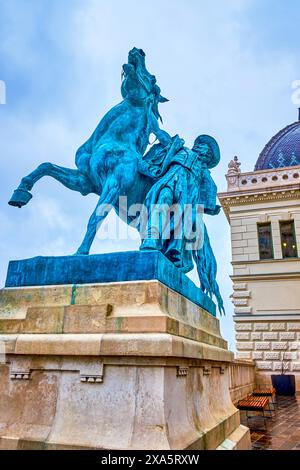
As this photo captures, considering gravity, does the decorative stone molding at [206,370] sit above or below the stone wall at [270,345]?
below

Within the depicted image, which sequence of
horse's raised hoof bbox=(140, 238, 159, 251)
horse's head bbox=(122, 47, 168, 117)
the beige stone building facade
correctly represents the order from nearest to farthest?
1. horse's raised hoof bbox=(140, 238, 159, 251)
2. horse's head bbox=(122, 47, 168, 117)
3. the beige stone building facade

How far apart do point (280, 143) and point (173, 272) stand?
25.5 meters

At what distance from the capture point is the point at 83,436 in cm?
281

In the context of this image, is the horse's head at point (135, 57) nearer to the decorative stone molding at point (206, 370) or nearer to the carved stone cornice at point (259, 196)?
the decorative stone molding at point (206, 370)

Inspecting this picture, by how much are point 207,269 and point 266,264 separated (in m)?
15.4

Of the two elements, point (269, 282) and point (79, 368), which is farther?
point (269, 282)

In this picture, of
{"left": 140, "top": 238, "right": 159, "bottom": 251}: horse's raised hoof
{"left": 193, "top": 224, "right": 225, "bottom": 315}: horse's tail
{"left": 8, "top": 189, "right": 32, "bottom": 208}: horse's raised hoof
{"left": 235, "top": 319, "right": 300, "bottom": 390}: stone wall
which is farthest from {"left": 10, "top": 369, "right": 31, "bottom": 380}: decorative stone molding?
{"left": 235, "top": 319, "right": 300, "bottom": 390}: stone wall

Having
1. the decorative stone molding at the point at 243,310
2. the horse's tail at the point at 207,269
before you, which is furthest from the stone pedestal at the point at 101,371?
the decorative stone molding at the point at 243,310

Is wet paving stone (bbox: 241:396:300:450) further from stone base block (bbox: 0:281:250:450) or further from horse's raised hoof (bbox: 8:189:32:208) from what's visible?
horse's raised hoof (bbox: 8:189:32:208)

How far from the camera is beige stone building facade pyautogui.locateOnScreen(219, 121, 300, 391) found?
718 inches

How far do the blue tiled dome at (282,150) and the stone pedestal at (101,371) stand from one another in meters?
23.7

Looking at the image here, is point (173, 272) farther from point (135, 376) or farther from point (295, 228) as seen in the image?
point (295, 228)

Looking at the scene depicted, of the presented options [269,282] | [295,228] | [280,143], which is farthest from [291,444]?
[280,143]

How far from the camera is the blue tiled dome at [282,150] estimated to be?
82.2 ft
